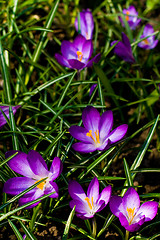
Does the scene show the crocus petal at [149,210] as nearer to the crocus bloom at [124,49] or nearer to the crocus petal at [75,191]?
the crocus petal at [75,191]

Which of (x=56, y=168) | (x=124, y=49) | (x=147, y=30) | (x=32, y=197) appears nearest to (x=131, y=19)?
(x=147, y=30)

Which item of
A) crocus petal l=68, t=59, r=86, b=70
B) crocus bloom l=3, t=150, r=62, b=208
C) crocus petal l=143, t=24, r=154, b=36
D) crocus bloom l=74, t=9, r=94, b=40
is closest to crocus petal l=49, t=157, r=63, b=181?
crocus bloom l=3, t=150, r=62, b=208

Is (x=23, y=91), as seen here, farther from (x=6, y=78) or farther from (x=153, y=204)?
(x=153, y=204)

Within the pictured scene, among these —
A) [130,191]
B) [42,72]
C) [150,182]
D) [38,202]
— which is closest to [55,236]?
[38,202]

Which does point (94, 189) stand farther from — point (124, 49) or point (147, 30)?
point (147, 30)

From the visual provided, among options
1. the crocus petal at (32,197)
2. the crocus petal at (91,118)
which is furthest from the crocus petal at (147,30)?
the crocus petal at (32,197)

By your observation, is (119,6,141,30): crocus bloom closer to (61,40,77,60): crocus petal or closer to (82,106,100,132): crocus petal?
(61,40,77,60): crocus petal
